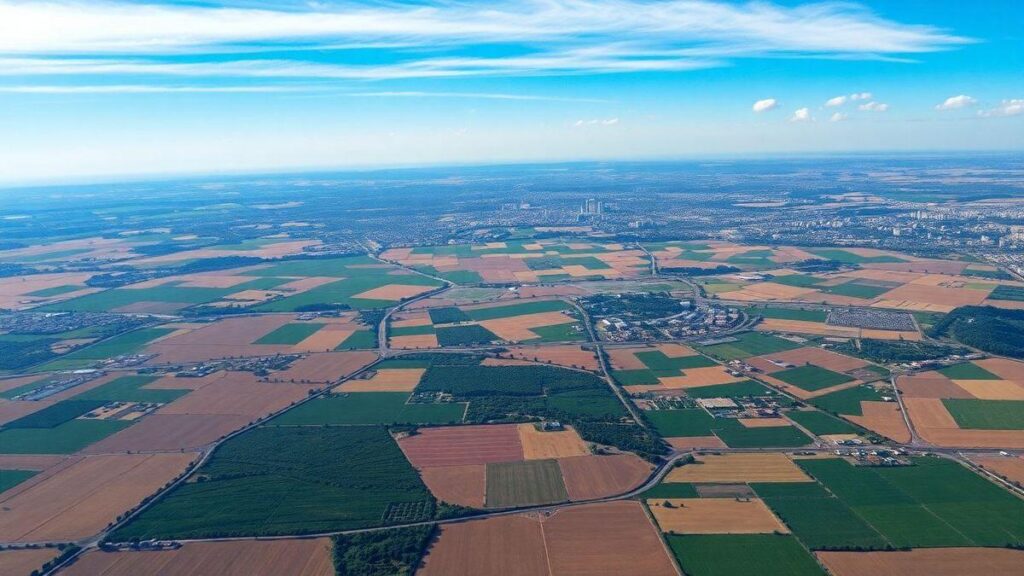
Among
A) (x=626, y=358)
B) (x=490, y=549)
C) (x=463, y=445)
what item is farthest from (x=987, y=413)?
(x=490, y=549)

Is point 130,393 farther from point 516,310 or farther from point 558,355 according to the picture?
point 516,310

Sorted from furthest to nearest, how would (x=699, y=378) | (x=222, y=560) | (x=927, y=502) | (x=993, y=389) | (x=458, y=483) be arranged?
(x=699, y=378), (x=993, y=389), (x=458, y=483), (x=927, y=502), (x=222, y=560)

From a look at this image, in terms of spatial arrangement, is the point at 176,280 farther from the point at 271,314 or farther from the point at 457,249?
the point at 457,249

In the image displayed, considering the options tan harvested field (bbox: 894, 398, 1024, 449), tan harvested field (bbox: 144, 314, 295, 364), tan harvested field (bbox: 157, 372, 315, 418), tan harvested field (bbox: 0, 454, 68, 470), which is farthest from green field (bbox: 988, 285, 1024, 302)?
tan harvested field (bbox: 0, 454, 68, 470)

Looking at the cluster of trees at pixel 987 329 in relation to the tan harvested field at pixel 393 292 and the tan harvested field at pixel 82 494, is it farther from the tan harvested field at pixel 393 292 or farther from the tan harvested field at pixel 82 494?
the tan harvested field at pixel 82 494

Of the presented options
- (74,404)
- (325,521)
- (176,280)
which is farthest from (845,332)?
(176,280)

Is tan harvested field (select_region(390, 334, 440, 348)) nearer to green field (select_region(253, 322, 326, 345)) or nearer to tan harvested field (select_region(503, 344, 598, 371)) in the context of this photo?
tan harvested field (select_region(503, 344, 598, 371))
